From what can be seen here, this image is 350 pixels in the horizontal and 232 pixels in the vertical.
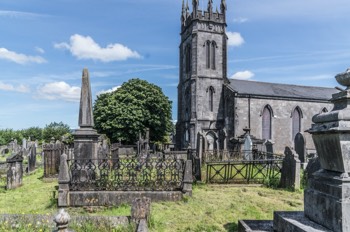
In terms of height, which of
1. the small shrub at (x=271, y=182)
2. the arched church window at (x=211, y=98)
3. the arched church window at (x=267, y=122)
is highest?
the arched church window at (x=211, y=98)

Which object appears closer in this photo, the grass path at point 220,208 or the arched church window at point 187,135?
the grass path at point 220,208

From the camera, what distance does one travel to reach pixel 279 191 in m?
10.4

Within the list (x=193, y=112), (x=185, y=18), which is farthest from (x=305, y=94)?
(x=185, y=18)

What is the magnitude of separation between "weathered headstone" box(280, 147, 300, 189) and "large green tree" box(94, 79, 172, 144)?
94.2 feet

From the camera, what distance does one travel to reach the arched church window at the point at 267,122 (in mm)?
35562

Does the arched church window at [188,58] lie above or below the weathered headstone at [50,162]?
above

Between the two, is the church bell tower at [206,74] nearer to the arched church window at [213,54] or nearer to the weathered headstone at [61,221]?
the arched church window at [213,54]

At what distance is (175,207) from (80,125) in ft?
15.0

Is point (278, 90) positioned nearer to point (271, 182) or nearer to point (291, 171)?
point (271, 182)

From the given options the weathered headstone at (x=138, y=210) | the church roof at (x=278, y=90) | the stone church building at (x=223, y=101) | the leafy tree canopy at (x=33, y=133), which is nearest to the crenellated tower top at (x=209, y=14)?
the stone church building at (x=223, y=101)

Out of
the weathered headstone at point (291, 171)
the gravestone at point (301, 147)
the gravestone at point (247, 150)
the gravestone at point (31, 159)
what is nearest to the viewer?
the weathered headstone at point (291, 171)

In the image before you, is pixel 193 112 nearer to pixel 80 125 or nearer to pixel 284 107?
pixel 284 107

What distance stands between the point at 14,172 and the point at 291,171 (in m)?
11.2

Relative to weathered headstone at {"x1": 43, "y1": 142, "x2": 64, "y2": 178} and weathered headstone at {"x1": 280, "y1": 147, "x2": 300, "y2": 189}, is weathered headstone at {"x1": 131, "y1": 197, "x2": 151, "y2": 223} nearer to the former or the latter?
weathered headstone at {"x1": 280, "y1": 147, "x2": 300, "y2": 189}
